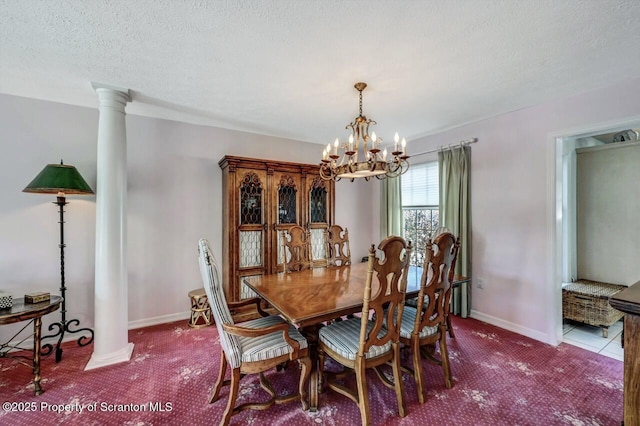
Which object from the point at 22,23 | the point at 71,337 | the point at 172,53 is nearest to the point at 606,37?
the point at 172,53

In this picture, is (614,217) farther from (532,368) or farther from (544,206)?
(532,368)

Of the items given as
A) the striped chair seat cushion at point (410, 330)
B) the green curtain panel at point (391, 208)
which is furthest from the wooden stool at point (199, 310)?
the green curtain panel at point (391, 208)

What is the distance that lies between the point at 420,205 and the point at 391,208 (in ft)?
1.58

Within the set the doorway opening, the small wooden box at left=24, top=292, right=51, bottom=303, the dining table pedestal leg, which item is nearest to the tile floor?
the doorway opening

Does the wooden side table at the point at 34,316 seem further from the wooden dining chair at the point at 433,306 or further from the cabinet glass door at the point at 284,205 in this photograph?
the wooden dining chair at the point at 433,306

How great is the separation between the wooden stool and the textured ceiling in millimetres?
2160

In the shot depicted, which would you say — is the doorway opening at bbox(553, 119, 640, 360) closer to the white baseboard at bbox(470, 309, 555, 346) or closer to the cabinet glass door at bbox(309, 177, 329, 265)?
the white baseboard at bbox(470, 309, 555, 346)

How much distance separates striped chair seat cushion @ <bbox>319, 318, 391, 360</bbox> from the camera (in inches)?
67.9

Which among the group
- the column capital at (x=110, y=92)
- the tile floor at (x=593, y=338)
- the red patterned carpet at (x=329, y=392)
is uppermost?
the column capital at (x=110, y=92)

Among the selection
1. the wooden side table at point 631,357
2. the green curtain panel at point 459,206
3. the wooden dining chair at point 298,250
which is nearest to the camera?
the wooden side table at point 631,357

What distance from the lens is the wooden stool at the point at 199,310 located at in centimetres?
314

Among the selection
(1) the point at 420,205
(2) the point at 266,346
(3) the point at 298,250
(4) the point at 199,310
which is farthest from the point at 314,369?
(1) the point at 420,205

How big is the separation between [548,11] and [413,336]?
221 centimetres

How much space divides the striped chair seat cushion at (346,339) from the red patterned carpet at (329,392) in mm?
425
